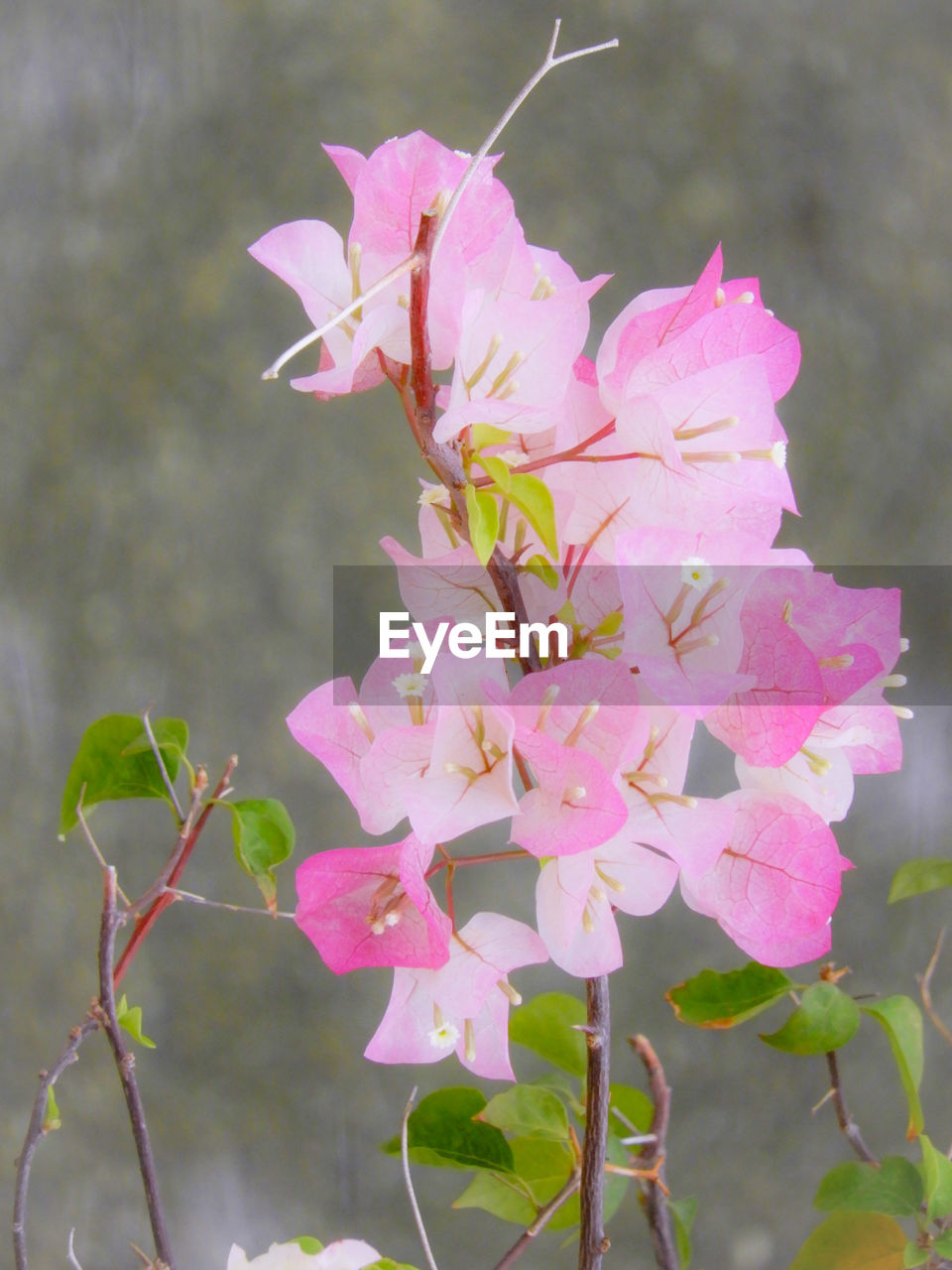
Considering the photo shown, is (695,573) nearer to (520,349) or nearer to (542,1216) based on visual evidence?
(520,349)

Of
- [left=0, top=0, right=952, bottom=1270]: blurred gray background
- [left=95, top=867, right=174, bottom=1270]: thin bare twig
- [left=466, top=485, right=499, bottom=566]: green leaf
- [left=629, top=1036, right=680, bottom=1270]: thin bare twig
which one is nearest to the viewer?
[left=466, top=485, right=499, bottom=566]: green leaf

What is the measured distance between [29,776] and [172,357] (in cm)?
37

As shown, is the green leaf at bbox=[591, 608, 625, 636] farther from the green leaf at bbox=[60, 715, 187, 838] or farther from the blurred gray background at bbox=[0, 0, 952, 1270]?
the blurred gray background at bbox=[0, 0, 952, 1270]

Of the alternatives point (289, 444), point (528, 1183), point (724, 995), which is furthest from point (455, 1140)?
point (289, 444)

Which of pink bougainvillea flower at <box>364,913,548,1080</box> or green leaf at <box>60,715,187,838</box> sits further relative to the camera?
green leaf at <box>60,715,187,838</box>

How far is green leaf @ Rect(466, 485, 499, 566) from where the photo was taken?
316 millimetres

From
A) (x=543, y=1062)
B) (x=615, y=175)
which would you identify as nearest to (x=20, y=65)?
(x=615, y=175)

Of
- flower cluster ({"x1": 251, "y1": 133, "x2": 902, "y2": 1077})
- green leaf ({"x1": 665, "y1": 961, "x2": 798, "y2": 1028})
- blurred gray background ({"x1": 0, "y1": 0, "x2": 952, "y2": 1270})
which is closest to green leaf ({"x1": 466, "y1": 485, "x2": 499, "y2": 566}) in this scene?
flower cluster ({"x1": 251, "y1": 133, "x2": 902, "y2": 1077})

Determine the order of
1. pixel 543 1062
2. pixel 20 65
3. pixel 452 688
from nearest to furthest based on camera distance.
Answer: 1. pixel 452 688
2. pixel 20 65
3. pixel 543 1062

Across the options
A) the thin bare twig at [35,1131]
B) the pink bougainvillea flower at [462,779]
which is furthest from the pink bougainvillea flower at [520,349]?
the thin bare twig at [35,1131]

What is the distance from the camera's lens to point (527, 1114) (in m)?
0.52

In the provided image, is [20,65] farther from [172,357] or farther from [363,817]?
[363,817]

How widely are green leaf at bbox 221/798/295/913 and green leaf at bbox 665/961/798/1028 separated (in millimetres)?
213

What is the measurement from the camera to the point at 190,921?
35.8 inches
